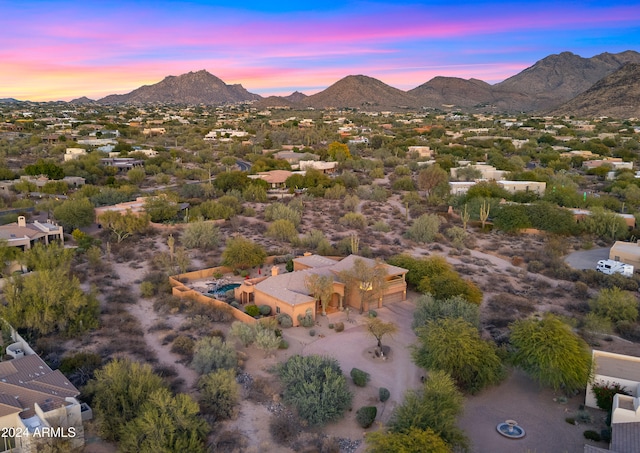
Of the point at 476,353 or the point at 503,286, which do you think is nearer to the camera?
the point at 476,353

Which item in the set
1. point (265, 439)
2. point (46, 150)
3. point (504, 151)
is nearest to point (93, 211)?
point (265, 439)

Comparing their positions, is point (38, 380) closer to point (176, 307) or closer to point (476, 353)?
point (176, 307)

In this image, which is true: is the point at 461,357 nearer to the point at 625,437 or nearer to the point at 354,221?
the point at 625,437

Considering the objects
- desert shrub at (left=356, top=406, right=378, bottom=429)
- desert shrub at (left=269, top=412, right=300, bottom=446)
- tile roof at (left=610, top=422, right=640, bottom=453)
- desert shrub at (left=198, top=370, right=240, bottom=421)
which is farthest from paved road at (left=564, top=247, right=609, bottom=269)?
desert shrub at (left=198, top=370, right=240, bottom=421)

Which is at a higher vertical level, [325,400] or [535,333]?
Answer: [535,333]

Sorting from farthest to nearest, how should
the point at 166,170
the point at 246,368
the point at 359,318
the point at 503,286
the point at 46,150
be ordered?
1. the point at 46,150
2. the point at 166,170
3. the point at 503,286
4. the point at 359,318
5. the point at 246,368

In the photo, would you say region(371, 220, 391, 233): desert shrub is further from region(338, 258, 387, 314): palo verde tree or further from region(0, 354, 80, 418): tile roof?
region(0, 354, 80, 418): tile roof

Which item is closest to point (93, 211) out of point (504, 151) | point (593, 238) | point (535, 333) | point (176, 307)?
point (176, 307)

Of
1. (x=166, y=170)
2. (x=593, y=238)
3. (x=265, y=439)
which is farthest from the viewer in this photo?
(x=166, y=170)
